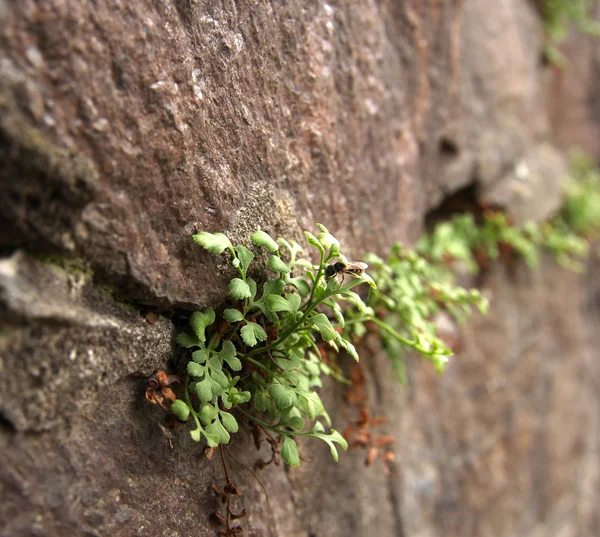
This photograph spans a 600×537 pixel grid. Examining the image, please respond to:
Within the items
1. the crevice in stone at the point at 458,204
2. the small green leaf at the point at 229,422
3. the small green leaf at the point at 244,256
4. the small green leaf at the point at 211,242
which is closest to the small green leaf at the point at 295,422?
the small green leaf at the point at 229,422

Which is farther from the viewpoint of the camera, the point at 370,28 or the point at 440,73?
the point at 440,73

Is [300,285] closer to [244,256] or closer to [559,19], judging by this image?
[244,256]

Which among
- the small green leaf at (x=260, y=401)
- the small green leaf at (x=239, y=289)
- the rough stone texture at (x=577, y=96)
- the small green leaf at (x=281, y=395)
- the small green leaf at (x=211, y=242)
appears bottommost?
the small green leaf at (x=260, y=401)

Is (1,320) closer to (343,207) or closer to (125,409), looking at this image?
(125,409)

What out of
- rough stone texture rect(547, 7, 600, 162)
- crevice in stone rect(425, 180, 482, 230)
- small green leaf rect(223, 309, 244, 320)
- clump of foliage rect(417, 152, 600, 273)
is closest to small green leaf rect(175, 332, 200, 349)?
small green leaf rect(223, 309, 244, 320)

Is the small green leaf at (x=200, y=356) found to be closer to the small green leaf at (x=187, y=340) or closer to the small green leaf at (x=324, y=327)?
the small green leaf at (x=187, y=340)

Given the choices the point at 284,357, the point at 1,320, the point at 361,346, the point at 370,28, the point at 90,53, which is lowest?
the point at 361,346

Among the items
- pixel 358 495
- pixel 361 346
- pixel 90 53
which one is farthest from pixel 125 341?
pixel 358 495
